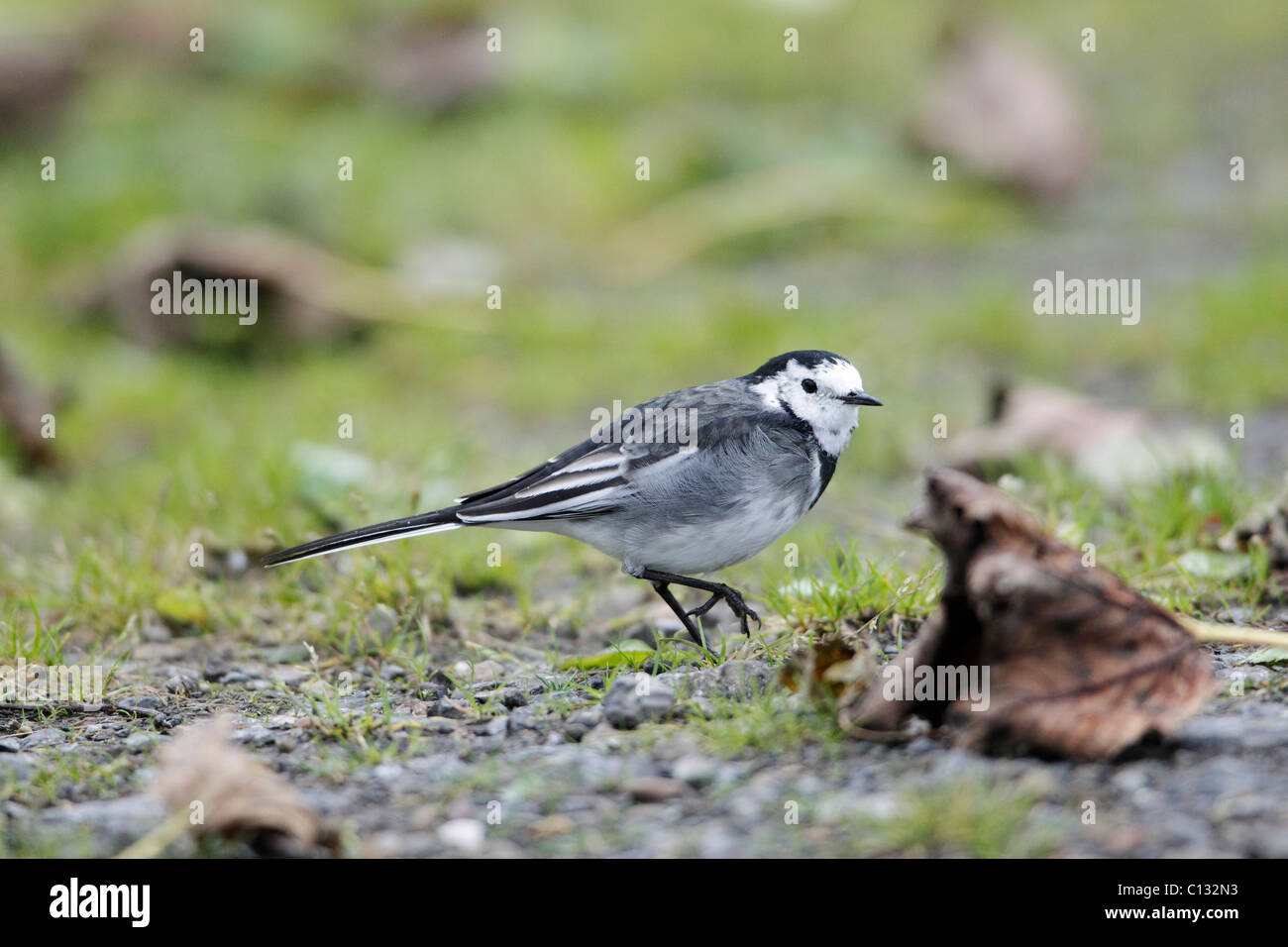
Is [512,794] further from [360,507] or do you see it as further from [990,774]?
[360,507]

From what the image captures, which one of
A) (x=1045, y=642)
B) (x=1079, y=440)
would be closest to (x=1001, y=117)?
(x=1079, y=440)

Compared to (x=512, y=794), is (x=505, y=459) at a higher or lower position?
higher

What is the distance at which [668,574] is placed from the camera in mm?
4633

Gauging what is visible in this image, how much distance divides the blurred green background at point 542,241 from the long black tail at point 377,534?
52 centimetres

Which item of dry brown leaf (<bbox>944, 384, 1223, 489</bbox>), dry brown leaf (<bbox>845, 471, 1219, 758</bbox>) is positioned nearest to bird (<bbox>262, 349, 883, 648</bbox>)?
dry brown leaf (<bbox>845, 471, 1219, 758</bbox>)

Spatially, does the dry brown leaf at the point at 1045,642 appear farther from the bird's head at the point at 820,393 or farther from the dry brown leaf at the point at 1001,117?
the dry brown leaf at the point at 1001,117

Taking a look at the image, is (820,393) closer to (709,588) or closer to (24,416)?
(709,588)

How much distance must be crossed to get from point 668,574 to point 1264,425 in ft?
11.7

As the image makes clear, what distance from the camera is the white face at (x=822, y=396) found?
465cm

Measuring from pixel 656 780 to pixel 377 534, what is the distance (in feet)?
4.58

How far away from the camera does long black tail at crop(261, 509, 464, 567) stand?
4379mm

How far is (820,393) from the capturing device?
466cm
